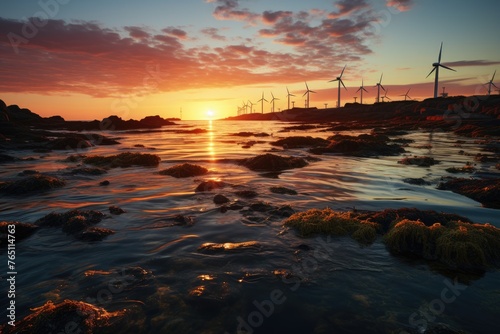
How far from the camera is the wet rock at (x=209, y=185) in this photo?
693 inches

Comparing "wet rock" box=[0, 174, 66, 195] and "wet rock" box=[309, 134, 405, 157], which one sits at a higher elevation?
"wet rock" box=[309, 134, 405, 157]

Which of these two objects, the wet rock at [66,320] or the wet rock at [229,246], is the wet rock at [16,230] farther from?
the wet rock at [229,246]

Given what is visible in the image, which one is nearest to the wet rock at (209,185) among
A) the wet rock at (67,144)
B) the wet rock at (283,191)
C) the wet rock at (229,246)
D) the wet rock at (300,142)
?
the wet rock at (283,191)

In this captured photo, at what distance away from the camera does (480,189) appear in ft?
50.9

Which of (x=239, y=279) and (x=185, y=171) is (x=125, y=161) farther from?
(x=239, y=279)

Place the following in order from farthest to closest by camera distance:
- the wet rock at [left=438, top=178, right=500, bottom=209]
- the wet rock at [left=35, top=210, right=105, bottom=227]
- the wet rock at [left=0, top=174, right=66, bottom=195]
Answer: the wet rock at [left=0, top=174, right=66, bottom=195]
the wet rock at [left=438, top=178, right=500, bottom=209]
the wet rock at [left=35, top=210, right=105, bottom=227]

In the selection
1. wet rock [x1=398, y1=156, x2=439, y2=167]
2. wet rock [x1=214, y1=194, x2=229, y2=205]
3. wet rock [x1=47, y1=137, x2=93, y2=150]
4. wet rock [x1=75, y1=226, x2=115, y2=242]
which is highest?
wet rock [x1=47, y1=137, x2=93, y2=150]

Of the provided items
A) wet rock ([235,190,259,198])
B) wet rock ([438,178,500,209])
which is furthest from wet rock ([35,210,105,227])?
wet rock ([438,178,500,209])

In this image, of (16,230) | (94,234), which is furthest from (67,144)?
(94,234)

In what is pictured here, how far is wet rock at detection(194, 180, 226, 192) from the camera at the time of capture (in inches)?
693

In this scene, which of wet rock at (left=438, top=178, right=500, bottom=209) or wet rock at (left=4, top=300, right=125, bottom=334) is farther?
wet rock at (left=438, top=178, right=500, bottom=209)

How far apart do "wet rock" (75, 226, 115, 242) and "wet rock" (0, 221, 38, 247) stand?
1969 mm

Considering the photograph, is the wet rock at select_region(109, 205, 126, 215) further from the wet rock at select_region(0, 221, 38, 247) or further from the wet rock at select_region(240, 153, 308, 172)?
the wet rock at select_region(240, 153, 308, 172)

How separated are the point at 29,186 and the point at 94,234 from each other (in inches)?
398
